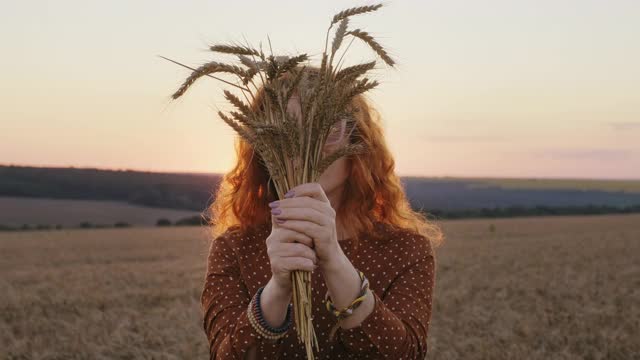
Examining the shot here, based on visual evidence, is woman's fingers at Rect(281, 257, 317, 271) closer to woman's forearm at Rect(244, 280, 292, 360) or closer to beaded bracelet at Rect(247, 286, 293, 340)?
woman's forearm at Rect(244, 280, 292, 360)

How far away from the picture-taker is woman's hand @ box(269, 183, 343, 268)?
1.94 m

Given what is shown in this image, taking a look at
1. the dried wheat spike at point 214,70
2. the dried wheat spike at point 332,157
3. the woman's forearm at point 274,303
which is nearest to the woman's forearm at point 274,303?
the woman's forearm at point 274,303

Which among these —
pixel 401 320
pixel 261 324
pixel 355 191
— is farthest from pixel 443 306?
pixel 261 324

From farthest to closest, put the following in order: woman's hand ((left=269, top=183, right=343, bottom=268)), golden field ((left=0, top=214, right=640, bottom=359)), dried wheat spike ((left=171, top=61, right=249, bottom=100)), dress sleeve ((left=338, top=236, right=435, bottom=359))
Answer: golden field ((left=0, top=214, right=640, bottom=359)) → dress sleeve ((left=338, top=236, right=435, bottom=359)) → dried wheat spike ((left=171, top=61, right=249, bottom=100)) → woman's hand ((left=269, top=183, right=343, bottom=268))

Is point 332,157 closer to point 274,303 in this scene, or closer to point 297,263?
point 297,263

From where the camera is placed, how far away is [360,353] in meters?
2.33

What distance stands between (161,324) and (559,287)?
708cm

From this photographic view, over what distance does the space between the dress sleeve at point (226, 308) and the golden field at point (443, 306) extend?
1.16 metres

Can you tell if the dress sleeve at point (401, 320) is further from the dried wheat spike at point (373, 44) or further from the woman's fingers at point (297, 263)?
the dried wheat spike at point (373, 44)

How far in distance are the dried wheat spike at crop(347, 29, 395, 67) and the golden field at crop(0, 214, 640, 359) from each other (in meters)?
1.83

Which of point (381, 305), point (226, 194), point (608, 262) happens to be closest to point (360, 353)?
point (381, 305)

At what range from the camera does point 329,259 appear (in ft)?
6.57

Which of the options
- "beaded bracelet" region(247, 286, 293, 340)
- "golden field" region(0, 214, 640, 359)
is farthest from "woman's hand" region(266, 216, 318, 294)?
"golden field" region(0, 214, 640, 359)

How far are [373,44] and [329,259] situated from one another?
2.10 feet
